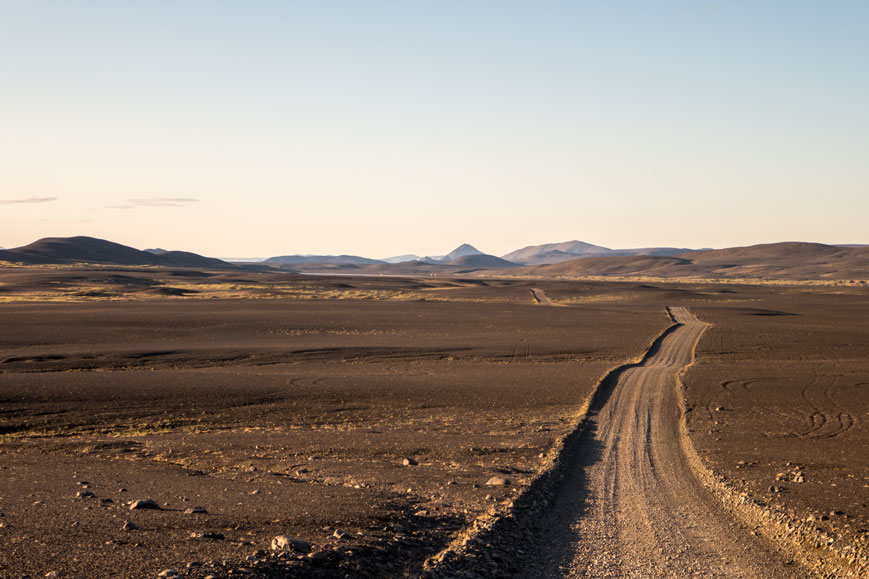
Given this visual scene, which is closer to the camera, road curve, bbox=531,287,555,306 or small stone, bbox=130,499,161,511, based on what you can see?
small stone, bbox=130,499,161,511

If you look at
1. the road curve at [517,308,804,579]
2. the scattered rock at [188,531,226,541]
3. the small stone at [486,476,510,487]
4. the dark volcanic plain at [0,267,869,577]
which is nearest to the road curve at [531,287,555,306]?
the dark volcanic plain at [0,267,869,577]

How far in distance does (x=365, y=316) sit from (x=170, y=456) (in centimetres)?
4366

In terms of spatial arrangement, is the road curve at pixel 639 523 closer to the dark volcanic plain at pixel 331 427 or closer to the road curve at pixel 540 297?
the dark volcanic plain at pixel 331 427

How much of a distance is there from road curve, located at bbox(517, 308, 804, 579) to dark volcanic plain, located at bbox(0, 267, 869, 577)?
4.03ft

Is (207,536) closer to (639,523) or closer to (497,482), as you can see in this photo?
(497,482)

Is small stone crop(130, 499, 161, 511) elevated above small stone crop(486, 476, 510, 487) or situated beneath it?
elevated above

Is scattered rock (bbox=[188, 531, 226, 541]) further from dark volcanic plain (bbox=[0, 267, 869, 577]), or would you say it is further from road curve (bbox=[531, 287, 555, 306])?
road curve (bbox=[531, 287, 555, 306])

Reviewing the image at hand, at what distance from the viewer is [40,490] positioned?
13.2 meters

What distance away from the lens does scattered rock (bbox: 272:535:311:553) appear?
33.9ft

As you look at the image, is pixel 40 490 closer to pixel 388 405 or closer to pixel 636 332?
pixel 388 405

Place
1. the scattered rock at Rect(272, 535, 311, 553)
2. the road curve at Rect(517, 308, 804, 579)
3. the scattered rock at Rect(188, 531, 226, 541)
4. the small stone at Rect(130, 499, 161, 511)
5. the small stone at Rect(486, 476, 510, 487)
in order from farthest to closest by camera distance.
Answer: the small stone at Rect(486, 476, 510, 487), the small stone at Rect(130, 499, 161, 511), the road curve at Rect(517, 308, 804, 579), the scattered rock at Rect(188, 531, 226, 541), the scattered rock at Rect(272, 535, 311, 553)

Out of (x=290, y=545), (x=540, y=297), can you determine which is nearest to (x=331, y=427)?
(x=290, y=545)

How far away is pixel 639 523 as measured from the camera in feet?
44.2

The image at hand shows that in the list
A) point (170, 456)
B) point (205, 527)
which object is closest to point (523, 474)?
point (205, 527)
